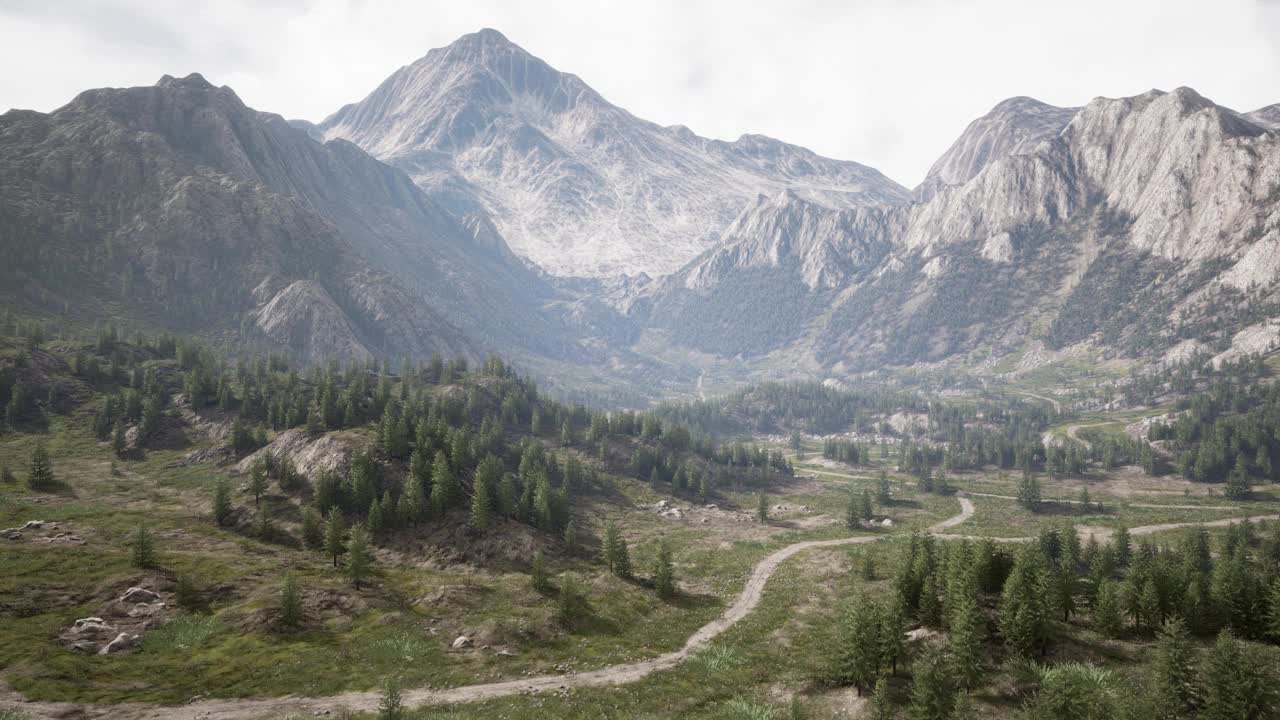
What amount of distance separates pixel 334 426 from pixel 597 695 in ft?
312

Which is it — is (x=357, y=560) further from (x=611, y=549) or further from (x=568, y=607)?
(x=611, y=549)

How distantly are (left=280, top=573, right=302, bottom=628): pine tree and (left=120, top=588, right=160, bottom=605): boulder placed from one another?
14.0m

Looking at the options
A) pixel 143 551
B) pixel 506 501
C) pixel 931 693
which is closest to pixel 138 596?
pixel 143 551

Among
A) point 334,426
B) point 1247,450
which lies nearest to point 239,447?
point 334,426

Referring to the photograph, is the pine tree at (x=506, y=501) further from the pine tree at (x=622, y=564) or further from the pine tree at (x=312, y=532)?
the pine tree at (x=312, y=532)

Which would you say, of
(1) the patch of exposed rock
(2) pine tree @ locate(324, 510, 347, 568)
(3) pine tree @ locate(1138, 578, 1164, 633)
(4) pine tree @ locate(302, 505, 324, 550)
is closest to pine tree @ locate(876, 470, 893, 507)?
(3) pine tree @ locate(1138, 578, 1164, 633)

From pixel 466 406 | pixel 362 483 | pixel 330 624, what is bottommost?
pixel 330 624

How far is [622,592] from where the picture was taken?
82.4 meters

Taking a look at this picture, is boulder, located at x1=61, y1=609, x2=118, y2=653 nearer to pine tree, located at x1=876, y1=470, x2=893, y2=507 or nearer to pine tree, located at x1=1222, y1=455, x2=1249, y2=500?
pine tree, located at x1=876, y1=470, x2=893, y2=507

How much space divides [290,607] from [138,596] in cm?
1764

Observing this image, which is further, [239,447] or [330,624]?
[239,447]

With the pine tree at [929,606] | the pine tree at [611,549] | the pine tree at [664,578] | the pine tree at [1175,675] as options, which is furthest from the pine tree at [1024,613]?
the pine tree at [611,549]

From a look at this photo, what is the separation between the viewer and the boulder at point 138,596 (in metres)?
63.8

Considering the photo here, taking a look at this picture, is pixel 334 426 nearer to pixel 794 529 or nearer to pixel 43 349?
pixel 794 529
